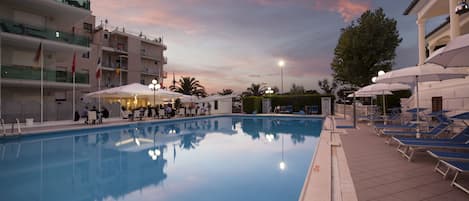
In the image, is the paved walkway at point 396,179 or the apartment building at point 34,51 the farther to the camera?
the apartment building at point 34,51

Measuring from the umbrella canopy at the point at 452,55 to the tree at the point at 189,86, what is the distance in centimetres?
3812

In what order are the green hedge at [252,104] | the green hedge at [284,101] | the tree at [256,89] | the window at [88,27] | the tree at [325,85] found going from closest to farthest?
the green hedge at [284,101] → the green hedge at [252,104] → the window at [88,27] → the tree at [256,89] → the tree at [325,85]

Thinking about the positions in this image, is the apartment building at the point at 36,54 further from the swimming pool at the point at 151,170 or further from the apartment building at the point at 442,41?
the apartment building at the point at 442,41

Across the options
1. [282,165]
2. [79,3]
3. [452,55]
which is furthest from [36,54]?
[452,55]

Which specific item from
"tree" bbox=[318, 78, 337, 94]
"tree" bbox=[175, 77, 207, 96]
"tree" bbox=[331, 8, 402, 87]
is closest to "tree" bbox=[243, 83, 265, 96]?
"tree" bbox=[318, 78, 337, 94]

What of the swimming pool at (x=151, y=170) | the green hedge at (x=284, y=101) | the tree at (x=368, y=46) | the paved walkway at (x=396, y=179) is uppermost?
the tree at (x=368, y=46)

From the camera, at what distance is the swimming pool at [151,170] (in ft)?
15.3

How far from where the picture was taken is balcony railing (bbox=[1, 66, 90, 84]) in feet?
48.9

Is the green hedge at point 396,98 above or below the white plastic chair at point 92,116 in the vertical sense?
above

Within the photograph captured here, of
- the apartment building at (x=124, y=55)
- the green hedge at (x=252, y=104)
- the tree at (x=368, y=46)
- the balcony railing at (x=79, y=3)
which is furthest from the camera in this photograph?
the apartment building at (x=124, y=55)

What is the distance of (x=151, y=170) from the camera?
627cm

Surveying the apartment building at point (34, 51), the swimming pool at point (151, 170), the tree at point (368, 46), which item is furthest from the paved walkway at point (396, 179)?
the apartment building at point (34, 51)

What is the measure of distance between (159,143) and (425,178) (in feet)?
28.0

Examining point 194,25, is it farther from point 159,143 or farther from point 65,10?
point 159,143
